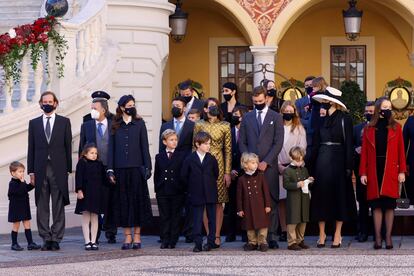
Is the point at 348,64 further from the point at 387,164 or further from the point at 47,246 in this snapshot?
the point at 47,246

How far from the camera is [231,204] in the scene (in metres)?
17.1

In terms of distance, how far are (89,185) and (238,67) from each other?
13294 mm

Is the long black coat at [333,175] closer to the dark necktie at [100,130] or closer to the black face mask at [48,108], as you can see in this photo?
the dark necktie at [100,130]

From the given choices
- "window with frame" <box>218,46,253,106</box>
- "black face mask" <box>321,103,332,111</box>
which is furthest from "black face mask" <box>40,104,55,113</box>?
"window with frame" <box>218,46,253,106</box>

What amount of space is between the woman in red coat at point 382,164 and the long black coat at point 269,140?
915 mm

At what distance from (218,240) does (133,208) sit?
0.98 meters

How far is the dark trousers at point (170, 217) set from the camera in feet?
53.9

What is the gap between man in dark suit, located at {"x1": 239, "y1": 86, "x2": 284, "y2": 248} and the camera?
53.9 ft

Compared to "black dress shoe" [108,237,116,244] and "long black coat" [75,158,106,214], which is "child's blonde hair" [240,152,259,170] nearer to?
"long black coat" [75,158,106,214]

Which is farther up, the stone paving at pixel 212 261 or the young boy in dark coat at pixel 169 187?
the young boy in dark coat at pixel 169 187

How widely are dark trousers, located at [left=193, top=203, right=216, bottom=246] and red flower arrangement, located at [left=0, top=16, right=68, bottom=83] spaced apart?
3.74 metres

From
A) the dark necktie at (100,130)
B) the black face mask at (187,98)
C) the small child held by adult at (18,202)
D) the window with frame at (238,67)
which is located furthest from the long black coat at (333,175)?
the window with frame at (238,67)

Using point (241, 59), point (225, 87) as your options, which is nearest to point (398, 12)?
point (241, 59)

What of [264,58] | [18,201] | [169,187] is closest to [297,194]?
[169,187]
